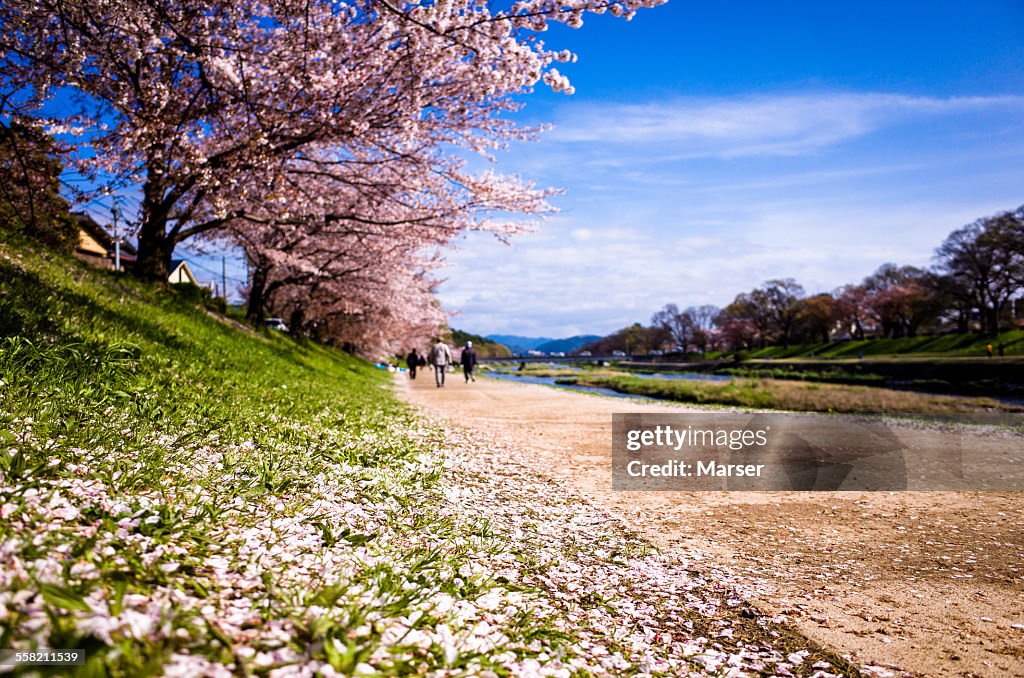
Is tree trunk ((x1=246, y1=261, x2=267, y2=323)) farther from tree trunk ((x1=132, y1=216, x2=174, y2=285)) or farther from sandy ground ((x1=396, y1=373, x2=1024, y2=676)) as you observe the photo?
sandy ground ((x1=396, y1=373, x2=1024, y2=676))

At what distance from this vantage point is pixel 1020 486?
885cm

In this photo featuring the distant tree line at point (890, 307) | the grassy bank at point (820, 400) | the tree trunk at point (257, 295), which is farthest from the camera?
the distant tree line at point (890, 307)

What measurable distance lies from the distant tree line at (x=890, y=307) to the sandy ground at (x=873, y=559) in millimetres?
77267

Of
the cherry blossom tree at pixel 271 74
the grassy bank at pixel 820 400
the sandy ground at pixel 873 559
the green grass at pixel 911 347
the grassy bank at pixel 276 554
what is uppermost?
the cherry blossom tree at pixel 271 74

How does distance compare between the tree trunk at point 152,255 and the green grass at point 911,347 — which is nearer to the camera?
the tree trunk at point 152,255

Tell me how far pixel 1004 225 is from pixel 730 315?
7348 centimetres

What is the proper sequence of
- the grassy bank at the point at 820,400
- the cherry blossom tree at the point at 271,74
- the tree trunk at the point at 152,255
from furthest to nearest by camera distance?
the grassy bank at the point at 820,400 < the tree trunk at the point at 152,255 < the cherry blossom tree at the point at 271,74

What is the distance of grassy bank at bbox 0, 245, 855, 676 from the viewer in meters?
2.70

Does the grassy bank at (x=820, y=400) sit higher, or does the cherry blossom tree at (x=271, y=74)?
the cherry blossom tree at (x=271, y=74)

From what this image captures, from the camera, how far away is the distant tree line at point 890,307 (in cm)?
6780

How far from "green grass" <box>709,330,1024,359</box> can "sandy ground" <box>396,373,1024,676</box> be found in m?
75.3

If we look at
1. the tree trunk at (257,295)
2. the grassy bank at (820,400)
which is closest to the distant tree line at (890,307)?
the grassy bank at (820,400)

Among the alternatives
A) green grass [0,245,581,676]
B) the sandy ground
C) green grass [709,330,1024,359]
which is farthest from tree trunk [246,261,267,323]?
green grass [709,330,1024,359]

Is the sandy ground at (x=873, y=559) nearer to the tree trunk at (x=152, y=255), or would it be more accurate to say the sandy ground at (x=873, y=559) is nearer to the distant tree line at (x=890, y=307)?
the tree trunk at (x=152, y=255)
